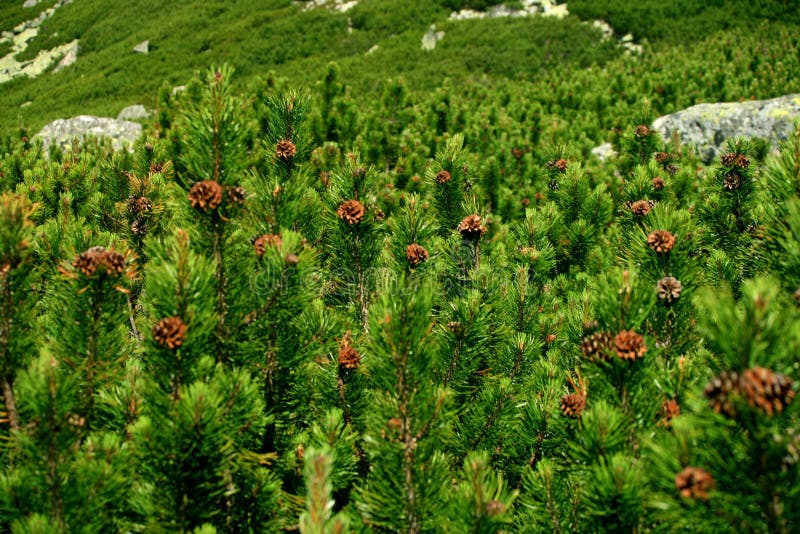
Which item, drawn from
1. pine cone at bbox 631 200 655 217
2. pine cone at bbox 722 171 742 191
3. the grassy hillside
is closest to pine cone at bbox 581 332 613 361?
pine cone at bbox 631 200 655 217

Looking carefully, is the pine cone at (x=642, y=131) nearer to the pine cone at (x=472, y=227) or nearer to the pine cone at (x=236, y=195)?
the pine cone at (x=472, y=227)

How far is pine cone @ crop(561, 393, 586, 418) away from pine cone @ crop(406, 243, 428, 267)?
71 cm

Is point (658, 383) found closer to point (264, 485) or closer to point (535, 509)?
point (535, 509)

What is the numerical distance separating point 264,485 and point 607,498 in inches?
33.5

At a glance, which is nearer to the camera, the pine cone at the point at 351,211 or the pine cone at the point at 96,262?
the pine cone at the point at 96,262

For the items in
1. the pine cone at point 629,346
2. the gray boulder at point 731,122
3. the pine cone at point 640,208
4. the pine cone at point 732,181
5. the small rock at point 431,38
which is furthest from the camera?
the small rock at point 431,38

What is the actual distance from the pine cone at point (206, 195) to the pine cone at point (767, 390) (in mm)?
1200

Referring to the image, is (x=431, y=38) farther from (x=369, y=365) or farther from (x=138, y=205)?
(x=369, y=365)

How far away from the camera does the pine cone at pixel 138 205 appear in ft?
7.45

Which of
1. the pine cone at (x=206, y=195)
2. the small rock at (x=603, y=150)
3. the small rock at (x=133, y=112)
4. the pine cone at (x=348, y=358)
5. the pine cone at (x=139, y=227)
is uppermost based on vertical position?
the pine cone at (x=206, y=195)

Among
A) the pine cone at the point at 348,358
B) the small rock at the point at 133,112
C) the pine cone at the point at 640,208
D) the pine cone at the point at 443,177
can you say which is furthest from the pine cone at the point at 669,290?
the small rock at the point at 133,112

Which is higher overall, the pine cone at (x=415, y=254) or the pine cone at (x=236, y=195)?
the pine cone at (x=236, y=195)

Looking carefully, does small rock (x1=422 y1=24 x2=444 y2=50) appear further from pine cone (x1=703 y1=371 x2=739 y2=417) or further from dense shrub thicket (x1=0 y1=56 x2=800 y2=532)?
pine cone (x1=703 y1=371 x2=739 y2=417)

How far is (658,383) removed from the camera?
1.22 meters
